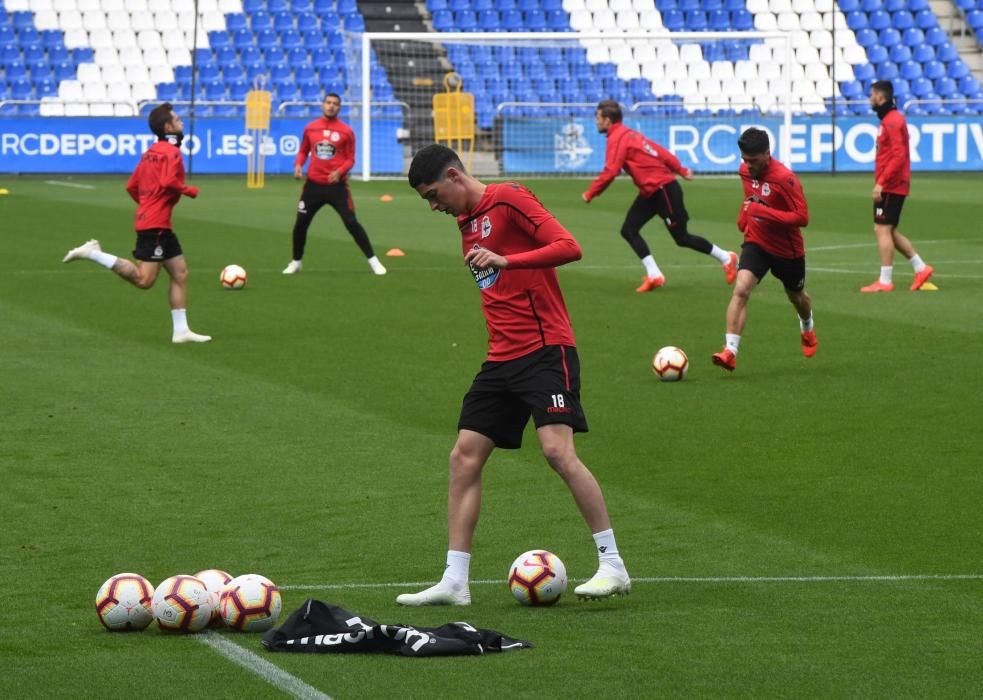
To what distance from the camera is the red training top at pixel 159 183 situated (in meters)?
14.9

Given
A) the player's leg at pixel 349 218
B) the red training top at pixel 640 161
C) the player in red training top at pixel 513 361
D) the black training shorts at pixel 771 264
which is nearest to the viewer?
the player in red training top at pixel 513 361

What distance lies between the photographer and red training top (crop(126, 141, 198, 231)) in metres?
14.9

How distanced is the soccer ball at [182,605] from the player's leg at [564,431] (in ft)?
4.80

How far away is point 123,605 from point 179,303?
8.69 meters

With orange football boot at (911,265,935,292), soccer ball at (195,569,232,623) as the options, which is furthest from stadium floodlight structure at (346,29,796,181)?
soccer ball at (195,569,232,623)

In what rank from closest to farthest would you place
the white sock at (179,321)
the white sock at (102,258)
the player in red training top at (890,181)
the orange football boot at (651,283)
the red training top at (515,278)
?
the red training top at (515,278)
the white sock at (102,258)
the white sock at (179,321)
the player in red training top at (890,181)
the orange football boot at (651,283)

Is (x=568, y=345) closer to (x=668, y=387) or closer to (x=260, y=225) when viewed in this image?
(x=668, y=387)

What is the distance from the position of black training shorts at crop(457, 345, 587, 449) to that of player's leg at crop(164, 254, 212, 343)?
26.8ft

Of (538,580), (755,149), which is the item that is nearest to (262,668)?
(538,580)

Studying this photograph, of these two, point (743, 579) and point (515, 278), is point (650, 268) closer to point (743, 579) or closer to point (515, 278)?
point (743, 579)

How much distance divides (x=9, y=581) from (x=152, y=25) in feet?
120

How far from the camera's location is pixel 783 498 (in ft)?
29.3

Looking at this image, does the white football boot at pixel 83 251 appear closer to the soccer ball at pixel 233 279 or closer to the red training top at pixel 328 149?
the soccer ball at pixel 233 279

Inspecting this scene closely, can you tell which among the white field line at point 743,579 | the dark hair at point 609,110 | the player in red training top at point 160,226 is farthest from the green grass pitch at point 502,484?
the dark hair at point 609,110
